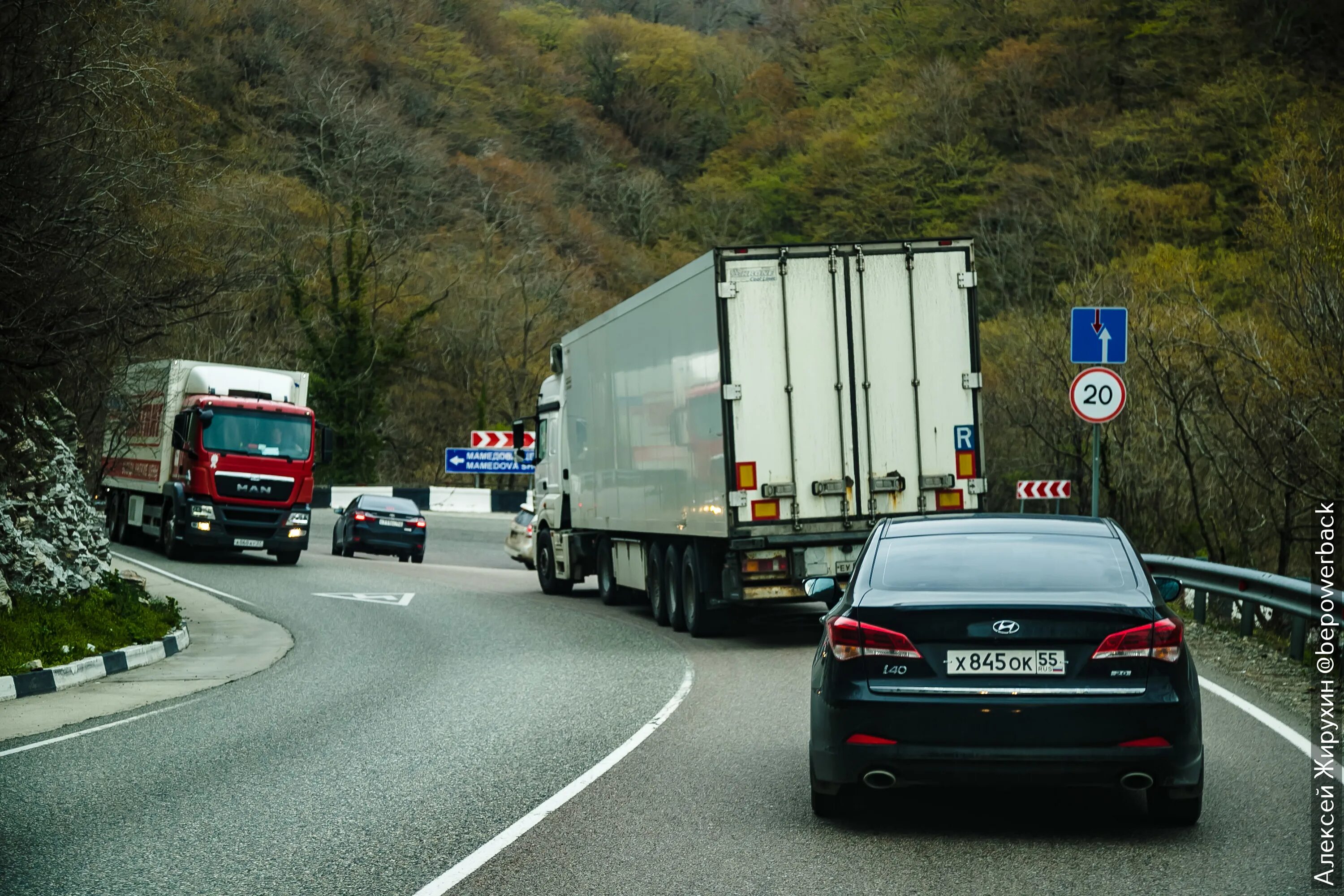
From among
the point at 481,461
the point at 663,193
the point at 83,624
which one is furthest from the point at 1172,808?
the point at 663,193

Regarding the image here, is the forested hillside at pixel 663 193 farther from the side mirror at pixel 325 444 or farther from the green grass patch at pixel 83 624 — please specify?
the side mirror at pixel 325 444

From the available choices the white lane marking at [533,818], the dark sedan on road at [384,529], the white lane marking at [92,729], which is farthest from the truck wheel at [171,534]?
the white lane marking at [533,818]

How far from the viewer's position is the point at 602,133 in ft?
307

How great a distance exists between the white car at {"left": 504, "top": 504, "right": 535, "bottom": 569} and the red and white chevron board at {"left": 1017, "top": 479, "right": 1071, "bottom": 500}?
11391 millimetres

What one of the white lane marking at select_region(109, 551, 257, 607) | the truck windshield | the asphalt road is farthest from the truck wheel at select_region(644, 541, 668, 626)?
the truck windshield

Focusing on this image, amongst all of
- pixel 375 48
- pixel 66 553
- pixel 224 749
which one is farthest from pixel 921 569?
pixel 375 48

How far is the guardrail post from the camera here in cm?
1304

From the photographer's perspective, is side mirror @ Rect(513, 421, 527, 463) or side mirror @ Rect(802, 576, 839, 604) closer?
side mirror @ Rect(802, 576, 839, 604)

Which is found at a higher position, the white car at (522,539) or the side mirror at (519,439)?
the side mirror at (519,439)

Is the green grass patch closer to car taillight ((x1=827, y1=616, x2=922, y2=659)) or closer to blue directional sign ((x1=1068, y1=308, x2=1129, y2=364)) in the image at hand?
car taillight ((x1=827, y1=616, x2=922, y2=659))

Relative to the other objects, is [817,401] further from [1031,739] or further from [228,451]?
[228,451]

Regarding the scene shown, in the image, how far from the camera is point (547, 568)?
25328mm

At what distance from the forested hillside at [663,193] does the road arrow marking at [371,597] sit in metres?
4.86

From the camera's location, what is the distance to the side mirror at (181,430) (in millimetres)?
28625
